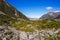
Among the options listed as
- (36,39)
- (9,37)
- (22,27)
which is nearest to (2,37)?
(9,37)

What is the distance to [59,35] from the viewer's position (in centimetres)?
6888

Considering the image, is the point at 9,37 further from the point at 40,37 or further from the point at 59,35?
the point at 59,35

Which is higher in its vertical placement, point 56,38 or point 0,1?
point 0,1

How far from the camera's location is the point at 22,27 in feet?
292

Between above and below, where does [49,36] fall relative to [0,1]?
below

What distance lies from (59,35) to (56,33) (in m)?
3.26

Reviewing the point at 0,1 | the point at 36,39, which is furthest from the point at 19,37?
the point at 0,1

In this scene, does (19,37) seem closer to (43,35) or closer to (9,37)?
(9,37)

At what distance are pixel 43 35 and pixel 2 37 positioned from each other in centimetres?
1630

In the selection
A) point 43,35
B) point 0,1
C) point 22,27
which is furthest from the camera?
point 0,1

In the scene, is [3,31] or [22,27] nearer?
[3,31]

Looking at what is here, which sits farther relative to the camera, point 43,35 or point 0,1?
point 0,1

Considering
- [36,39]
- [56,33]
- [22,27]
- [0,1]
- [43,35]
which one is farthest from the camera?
[0,1]

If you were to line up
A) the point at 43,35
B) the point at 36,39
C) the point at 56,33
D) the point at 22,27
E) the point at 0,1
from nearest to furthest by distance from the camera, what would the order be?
the point at 36,39 < the point at 43,35 < the point at 56,33 < the point at 22,27 < the point at 0,1
